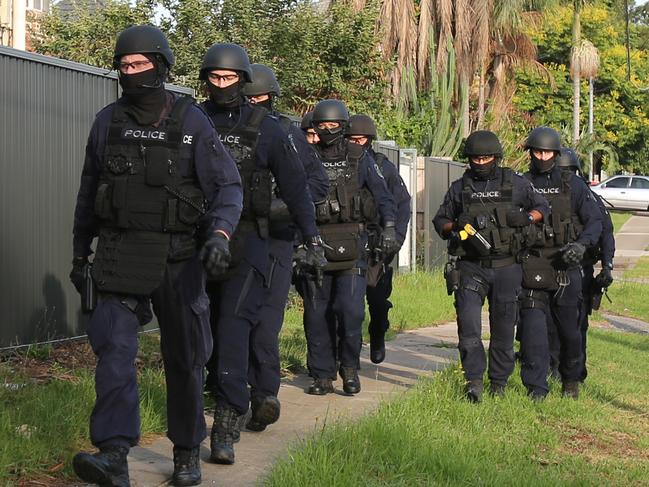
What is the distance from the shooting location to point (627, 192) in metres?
46.5

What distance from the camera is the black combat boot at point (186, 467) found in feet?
17.6

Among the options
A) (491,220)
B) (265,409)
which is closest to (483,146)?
(491,220)

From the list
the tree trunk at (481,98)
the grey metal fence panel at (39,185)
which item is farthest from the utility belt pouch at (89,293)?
the tree trunk at (481,98)

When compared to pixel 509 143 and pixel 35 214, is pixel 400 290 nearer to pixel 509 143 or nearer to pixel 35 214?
pixel 35 214

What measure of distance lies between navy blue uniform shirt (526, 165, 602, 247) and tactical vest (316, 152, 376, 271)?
1.33 meters

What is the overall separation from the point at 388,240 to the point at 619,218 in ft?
114

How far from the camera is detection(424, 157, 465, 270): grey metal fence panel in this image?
19844 mm

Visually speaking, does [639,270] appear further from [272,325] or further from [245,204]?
[245,204]

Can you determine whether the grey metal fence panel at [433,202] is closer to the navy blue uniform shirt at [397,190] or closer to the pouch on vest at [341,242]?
the navy blue uniform shirt at [397,190]

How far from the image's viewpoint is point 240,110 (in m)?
6.41

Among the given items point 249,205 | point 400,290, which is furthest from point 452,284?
point 400,290

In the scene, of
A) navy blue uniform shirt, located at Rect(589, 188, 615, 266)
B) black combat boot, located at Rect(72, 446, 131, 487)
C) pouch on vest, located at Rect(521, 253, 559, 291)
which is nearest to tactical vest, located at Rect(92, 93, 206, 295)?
black combat boot, located at Rect(72, 446, 131, 487)

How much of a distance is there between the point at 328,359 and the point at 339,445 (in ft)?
8.06

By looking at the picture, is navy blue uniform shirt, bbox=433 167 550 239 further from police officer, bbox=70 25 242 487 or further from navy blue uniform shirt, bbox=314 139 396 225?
police officer, bbox=70 25 242 487
